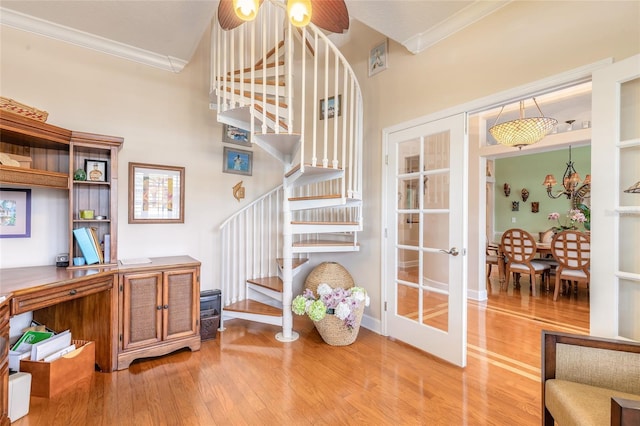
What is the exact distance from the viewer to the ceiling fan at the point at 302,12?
148cm

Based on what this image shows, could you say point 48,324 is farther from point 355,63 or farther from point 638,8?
point 638,8

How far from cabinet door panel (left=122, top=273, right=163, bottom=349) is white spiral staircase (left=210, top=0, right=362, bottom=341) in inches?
30.2

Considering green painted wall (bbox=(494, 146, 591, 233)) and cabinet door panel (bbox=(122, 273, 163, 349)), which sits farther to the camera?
green painted wall (bbox=(494, 146, 591, 233))

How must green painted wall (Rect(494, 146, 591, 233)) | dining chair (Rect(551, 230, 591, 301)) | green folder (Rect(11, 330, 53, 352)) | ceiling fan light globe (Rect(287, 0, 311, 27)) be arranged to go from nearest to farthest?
ceiling fan light globe (Rect(287, 0, 311, 27)), green folder (Rect(11, 330, 53, 352)), dining chair (Rect(551, 230, 591, 301)), green painted wall (Rect(494, 146, 591, 233))

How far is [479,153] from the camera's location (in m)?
4.34

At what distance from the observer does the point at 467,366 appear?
239cm

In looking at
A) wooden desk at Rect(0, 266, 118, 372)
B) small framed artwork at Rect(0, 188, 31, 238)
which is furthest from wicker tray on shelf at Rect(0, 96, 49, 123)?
wooden desk at Rect(0, 266, 118, 372)

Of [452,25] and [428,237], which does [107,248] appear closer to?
[428,237]

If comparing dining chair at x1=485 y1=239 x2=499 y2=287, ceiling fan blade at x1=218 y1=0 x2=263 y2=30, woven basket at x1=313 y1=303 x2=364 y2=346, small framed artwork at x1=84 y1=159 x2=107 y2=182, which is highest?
ceiling fan blade at x1=218 y1=0 x2=263 y2=30

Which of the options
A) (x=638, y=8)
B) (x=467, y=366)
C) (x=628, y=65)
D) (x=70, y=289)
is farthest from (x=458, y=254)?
(x=70, y=289)

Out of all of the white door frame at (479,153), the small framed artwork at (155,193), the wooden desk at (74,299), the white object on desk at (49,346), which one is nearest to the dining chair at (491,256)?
the white door frame at (479,153)

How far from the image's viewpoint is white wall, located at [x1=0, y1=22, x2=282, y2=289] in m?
2.44

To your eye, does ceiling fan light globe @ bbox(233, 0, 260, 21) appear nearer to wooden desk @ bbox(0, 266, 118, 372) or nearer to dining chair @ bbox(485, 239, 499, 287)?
wooden desk @ bbox(0, 266, 118, 372)

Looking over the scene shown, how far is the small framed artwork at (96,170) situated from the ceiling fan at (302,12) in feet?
5.33
